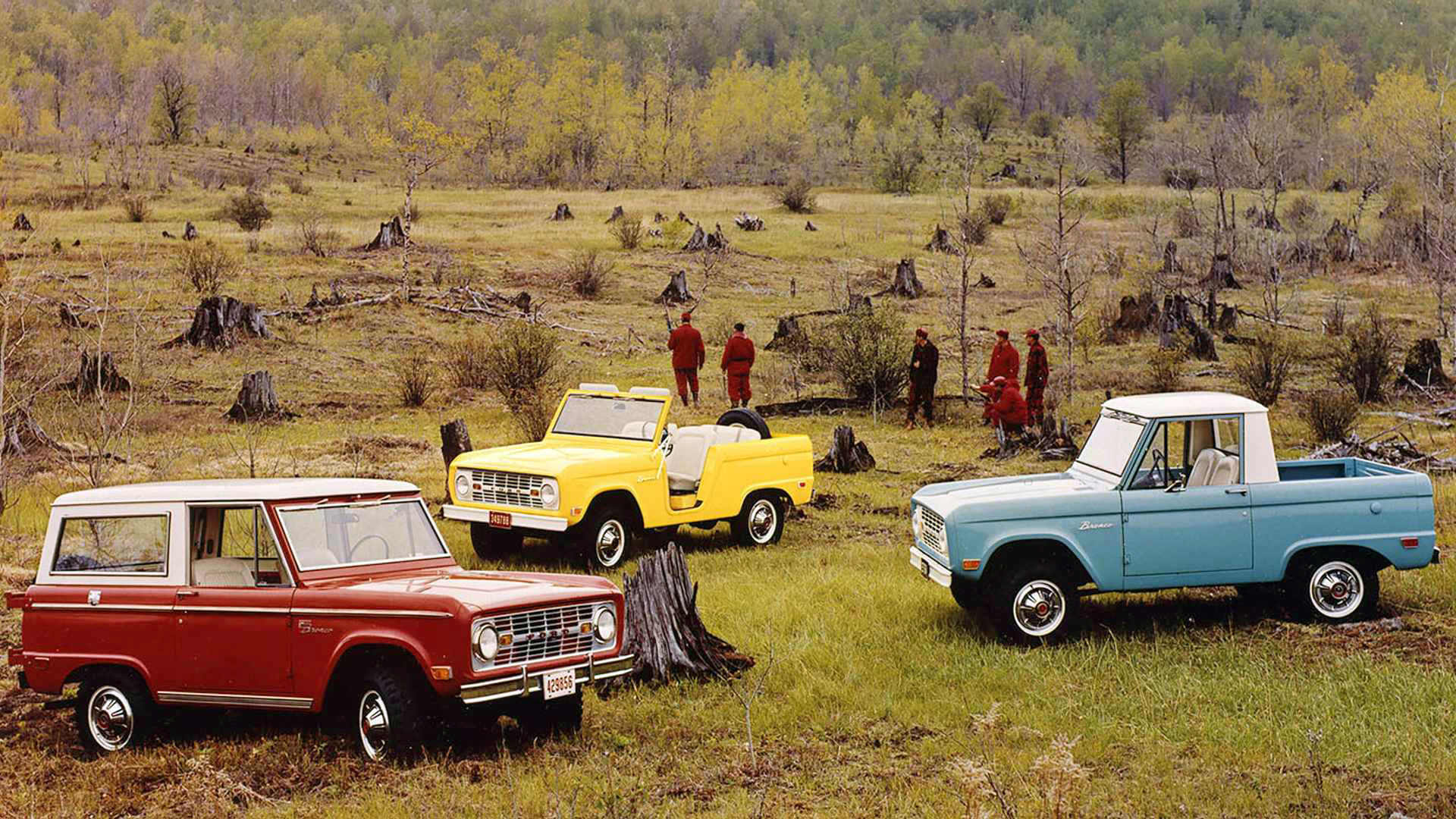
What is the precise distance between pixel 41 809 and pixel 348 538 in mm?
2127

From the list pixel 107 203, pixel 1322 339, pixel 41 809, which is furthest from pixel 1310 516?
pixel 107 203

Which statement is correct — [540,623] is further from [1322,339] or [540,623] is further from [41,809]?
[1322,339]

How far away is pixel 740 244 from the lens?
46531 mm

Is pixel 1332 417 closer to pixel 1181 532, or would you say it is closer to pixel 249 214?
pixel 1181 532

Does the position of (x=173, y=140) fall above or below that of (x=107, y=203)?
above

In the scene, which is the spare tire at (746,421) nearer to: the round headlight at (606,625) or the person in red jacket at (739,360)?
the person in red jacket at (739,360)

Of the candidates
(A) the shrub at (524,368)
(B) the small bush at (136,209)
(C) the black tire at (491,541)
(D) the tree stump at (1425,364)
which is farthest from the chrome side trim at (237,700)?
(B) the small bush at (136,209)

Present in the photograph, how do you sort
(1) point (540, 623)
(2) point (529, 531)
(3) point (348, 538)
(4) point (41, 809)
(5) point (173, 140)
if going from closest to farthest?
1. (4) point (41, 809)
2. (1) point (540, 623)
3. (3) point (348, 538)
4. (2) point (529, 531)
5. (5) point (173, 140)

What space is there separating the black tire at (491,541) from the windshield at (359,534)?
5.26 metres

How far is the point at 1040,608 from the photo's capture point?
985 cm

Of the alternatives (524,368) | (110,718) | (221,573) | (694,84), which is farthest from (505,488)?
(694,84)

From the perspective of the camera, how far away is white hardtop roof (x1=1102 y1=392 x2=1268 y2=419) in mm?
10414

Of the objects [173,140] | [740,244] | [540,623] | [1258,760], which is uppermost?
[173,140]

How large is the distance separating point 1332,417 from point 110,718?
18.5 metres
